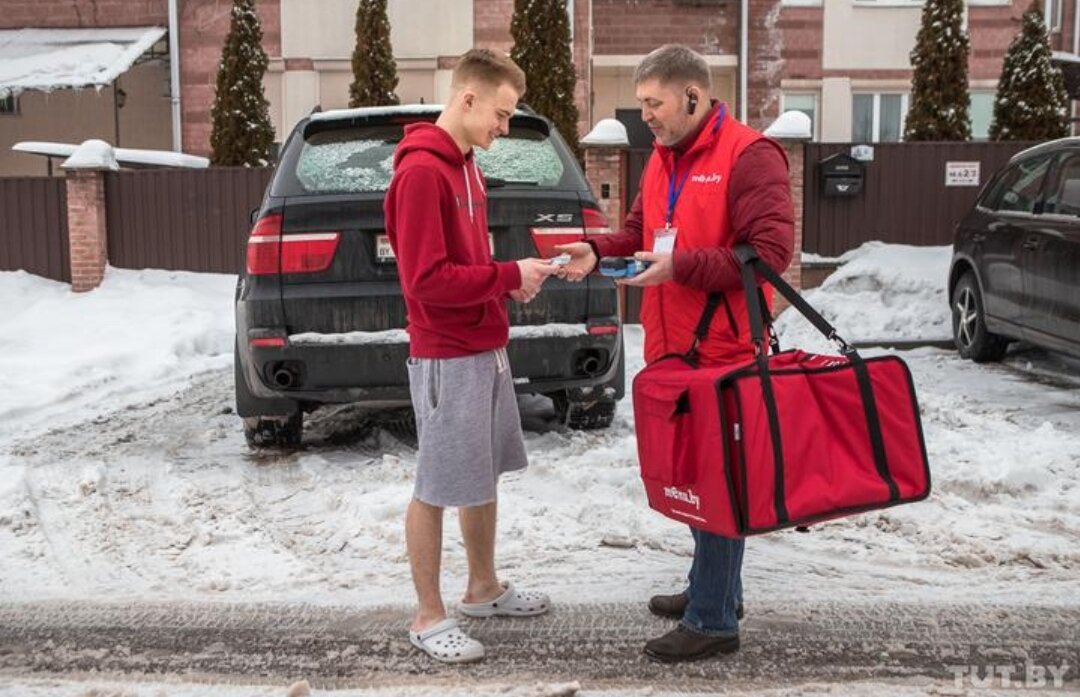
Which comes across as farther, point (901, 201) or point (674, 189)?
point (901, 201)

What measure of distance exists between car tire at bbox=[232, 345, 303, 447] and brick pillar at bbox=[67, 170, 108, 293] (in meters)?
8.55

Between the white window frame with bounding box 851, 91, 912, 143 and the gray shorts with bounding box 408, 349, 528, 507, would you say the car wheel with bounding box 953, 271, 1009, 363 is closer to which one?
the gray shorts with bounding box 408, 349, 528, 507

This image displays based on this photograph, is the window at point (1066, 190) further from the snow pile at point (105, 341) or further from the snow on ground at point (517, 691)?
the snow pile at point (105, 341)

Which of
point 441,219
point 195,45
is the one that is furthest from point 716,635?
point 195,45

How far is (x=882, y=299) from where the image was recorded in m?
12.5

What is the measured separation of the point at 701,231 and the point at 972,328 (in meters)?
7.35

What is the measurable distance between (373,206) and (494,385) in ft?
7.96

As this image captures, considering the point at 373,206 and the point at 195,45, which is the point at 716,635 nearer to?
the point at 373,206

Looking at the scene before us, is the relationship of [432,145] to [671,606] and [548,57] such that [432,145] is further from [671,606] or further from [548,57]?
[548,57]

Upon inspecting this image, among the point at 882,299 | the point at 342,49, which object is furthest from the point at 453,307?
the point at 342,49

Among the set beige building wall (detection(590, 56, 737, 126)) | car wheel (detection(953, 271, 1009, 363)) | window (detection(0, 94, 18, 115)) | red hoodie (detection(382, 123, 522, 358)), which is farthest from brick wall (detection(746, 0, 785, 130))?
red hoodie (detection(382, 123, 522, 358))

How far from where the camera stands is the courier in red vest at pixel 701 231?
3.47 meters

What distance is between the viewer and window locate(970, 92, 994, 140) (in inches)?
846

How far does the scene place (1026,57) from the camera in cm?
1634
